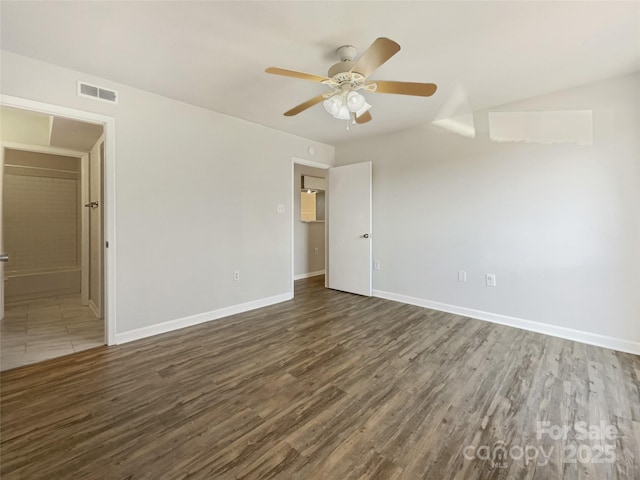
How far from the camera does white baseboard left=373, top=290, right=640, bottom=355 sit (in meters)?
2.61

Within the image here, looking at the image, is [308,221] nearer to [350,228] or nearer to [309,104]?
[350,228]

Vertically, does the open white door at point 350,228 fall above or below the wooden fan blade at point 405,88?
below

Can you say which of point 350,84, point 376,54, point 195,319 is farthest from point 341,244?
point 376,54

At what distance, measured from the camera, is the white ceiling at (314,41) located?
1738 mm

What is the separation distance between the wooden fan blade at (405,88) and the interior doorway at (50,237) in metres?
3.01

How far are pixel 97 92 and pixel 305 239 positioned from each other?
4.08 meters

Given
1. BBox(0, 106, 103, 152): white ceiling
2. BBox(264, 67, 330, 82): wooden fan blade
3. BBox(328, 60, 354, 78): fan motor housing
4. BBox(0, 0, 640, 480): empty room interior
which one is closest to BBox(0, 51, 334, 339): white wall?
BBox(0, 0, 640, 480): empty room interior

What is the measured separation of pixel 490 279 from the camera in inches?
133

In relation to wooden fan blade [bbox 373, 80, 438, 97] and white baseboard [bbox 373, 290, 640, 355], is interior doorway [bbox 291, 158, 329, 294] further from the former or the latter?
wooden fan blade [bbox 373, 80, 438, 97]

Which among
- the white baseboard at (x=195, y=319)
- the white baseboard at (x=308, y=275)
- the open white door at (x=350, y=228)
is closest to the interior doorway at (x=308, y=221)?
the white baseboard at (x=308, y=275)

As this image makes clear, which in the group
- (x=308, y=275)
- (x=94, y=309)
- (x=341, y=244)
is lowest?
(x=94, y=309)

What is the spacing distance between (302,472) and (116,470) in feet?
2.90

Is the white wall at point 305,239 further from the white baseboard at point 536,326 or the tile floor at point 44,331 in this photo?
the tile floor at point 44,331

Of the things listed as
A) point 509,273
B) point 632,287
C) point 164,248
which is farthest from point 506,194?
point 164,248
